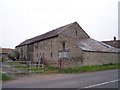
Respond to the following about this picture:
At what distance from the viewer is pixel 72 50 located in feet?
116

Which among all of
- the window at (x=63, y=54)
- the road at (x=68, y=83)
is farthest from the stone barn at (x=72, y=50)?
the road at (x=68, y=83)

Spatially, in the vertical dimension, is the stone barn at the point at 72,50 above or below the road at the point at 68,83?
above

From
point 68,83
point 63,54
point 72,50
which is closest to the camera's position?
point 68,83

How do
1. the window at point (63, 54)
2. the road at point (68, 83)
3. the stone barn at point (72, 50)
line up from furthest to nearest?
1. the window at point (63, 54)
2. the stone barn at point (72, 50)
3. the road at point (68, 83)

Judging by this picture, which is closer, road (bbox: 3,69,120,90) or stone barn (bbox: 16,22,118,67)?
road (bbox: 3,69,120,90)

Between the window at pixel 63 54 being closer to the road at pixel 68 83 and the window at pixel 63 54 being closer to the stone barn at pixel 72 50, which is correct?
the stone barn at pixel 72 50

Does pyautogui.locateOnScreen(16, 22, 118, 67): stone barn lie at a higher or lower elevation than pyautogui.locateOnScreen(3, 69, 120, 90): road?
higher

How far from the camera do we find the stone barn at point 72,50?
110 feet

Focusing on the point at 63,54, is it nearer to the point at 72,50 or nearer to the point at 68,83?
the point at 72,50

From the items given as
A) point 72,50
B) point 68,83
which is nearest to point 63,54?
point 72,50

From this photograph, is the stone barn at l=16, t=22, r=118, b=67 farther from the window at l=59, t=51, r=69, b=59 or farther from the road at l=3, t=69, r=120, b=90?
the road at l=3, t=69, r=120, b=90

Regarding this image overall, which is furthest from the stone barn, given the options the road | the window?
the road

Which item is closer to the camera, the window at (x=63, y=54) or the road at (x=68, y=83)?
the road at (x=68, y=83)

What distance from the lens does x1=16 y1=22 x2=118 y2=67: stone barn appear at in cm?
3365
